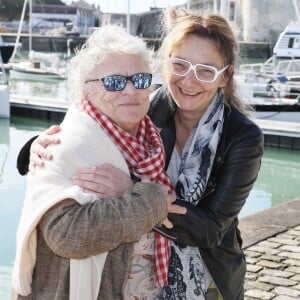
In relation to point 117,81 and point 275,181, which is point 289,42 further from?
point 117,81

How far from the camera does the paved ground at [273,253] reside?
4012mm

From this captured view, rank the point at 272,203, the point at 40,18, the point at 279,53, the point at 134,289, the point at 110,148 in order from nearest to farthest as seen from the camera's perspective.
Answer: the point at 110,148 < the point at 134,289 < the point at 272,203 < the point at 279,53 < the point at 40,18

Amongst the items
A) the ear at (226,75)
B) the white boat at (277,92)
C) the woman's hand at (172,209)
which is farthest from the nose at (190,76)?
the white boat at (277,92)

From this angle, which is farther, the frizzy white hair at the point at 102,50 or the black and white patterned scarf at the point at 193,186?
the black and white patterned scarf at the point at 193,186

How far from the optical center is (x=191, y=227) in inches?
74.4

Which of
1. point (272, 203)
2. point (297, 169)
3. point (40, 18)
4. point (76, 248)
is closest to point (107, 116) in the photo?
point (76, 248)

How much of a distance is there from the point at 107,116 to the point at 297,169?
36.6ft

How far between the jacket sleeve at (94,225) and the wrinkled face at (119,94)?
0.79 ft

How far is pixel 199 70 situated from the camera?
2.09m

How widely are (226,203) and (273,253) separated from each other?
293 cm

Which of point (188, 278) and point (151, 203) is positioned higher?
point (151, 203)

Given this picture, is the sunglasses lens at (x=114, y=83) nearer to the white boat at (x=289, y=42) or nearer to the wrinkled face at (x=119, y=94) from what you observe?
the wrinkled face at (x=119, y=94)

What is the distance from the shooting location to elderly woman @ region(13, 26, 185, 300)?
1.56 m

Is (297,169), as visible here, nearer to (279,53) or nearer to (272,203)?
(272,203)
